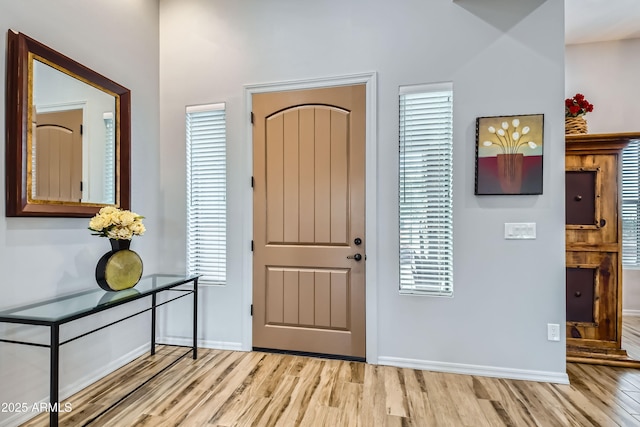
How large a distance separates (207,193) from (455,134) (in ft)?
7.33

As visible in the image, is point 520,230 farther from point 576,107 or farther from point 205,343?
point 205,343

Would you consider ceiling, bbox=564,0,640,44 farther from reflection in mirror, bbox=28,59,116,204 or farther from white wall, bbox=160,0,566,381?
reflection in mirror, bbox=28,59,116,204

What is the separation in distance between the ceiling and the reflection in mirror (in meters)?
4.30

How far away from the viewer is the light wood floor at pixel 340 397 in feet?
6.04

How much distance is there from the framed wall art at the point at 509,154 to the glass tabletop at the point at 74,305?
2.58 meters

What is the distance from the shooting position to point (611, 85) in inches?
144

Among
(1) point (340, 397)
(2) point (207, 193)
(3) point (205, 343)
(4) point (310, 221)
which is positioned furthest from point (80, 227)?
(1) point (340, 397)

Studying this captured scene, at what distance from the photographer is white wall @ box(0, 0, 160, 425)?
177 centimetres

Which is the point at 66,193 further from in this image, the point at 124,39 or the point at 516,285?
the point at 516,285

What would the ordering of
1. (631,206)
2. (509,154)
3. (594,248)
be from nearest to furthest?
1. (509,154)
2. (594,248)
3. (631,206)

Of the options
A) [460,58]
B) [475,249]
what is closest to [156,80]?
[460,58]

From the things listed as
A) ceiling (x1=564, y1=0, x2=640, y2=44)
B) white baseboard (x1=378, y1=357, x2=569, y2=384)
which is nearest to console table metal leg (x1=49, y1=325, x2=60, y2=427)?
white baseboard (x1=378, y1=357, x2=569, y2=384)

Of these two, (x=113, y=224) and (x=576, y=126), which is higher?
(x=576, y=126)

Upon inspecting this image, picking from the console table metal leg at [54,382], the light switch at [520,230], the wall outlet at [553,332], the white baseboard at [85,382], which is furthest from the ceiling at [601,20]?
the white baseboard at [85,382]
